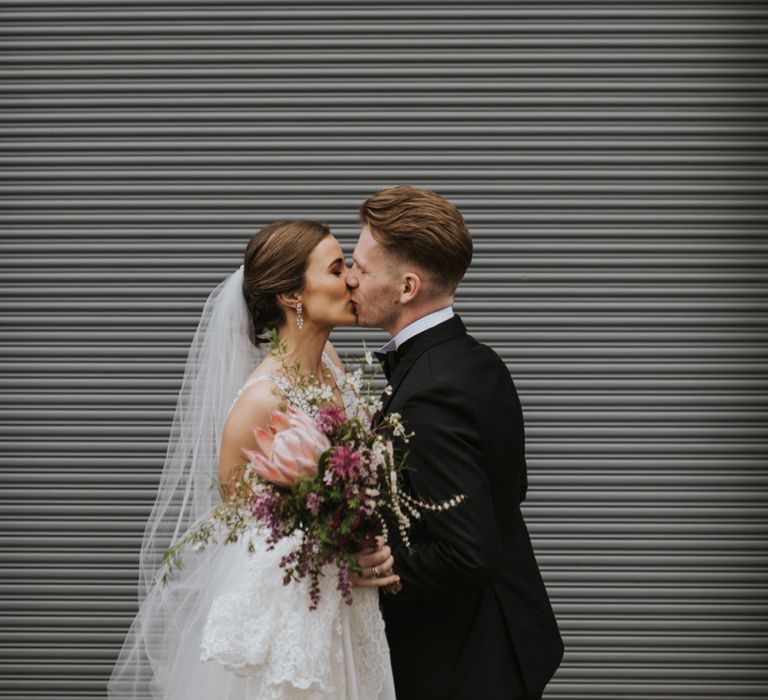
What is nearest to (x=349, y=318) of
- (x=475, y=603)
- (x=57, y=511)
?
(x=475, y=603)

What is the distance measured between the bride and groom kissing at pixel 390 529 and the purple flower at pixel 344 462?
0.24 m

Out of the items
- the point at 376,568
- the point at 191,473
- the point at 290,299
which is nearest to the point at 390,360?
the point at 290,299

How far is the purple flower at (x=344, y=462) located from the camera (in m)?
2.04

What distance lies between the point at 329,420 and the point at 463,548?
48 centimetres

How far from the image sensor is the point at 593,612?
4.09 meters

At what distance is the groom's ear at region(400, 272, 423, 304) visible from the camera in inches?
101

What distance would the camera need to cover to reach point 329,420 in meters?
2.16

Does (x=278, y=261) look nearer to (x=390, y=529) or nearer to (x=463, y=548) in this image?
(x=390, y=529)

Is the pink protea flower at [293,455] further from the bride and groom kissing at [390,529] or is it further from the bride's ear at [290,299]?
the bride's ear at [290,299]

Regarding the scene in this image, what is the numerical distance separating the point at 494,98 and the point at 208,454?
2.22m

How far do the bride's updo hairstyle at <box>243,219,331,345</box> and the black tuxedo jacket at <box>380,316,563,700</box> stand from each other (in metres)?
0.59

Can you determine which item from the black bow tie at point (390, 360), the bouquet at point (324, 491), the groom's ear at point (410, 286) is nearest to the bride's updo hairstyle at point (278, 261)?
the black bow tie at point (390, 360)

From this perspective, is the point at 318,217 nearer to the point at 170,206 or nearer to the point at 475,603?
the point at 170,206

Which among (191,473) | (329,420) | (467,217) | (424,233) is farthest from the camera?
(467,217)
